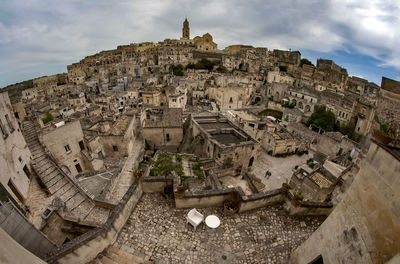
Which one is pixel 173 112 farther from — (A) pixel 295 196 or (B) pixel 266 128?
(A) pixel 295 196

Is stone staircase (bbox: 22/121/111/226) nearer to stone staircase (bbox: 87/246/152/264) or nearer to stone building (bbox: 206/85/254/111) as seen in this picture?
stone staircase (bbox: 87/246/152/264)

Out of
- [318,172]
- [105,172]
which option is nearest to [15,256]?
[105,172]

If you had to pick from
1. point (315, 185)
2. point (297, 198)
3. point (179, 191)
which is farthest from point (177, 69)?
point (297, 198)

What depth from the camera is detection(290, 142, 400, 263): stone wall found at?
165 inches

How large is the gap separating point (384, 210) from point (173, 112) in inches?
958

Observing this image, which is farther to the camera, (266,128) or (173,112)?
(266,128)

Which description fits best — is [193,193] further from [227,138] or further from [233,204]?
[227,138]

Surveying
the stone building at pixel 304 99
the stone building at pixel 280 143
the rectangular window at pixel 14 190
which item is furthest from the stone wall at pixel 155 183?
the stone building at pixel 304 99

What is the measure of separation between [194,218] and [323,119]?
43.0 meters

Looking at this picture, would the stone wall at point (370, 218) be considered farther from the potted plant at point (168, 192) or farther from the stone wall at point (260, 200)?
the potted plant at point (168, 192)

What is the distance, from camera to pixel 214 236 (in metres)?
8.47

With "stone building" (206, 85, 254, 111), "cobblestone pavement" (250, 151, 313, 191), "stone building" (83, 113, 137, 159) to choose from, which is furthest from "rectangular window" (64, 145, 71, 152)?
"stone building" (206, 85, 254, 111)

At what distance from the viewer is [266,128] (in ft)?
99.1

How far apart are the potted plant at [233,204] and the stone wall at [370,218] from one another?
12.9 feet
